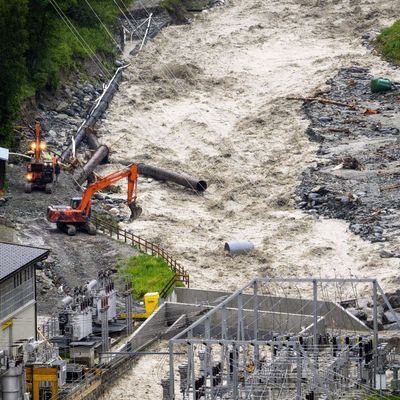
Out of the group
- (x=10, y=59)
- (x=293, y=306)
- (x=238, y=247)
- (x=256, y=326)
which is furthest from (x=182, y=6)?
(x=256, y=326)

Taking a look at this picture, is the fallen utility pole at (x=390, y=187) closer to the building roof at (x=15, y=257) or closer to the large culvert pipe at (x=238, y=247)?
the large culvert pipe at (x=238, y=247)

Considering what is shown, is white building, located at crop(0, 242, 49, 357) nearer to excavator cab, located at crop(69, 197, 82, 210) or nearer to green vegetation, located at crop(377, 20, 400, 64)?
excavator cab, located at crop(69, 197, 82, 210)

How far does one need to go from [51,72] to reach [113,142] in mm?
6314

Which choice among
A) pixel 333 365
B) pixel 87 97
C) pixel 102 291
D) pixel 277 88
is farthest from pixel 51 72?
pixel 333 365

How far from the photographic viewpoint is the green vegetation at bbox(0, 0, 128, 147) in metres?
104

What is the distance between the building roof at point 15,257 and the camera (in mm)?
71500

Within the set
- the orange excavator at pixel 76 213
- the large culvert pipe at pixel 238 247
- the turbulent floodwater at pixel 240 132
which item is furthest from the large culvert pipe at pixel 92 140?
the large culvert pipe at pixel 238 247

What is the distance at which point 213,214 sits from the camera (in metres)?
101

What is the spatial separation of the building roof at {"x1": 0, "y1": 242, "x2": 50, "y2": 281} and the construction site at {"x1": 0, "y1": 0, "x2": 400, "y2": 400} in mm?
115

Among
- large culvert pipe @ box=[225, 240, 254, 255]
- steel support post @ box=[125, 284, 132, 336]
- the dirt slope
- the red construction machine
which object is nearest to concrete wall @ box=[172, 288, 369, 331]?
steel support post @ box=[125, 284, 132, 336]

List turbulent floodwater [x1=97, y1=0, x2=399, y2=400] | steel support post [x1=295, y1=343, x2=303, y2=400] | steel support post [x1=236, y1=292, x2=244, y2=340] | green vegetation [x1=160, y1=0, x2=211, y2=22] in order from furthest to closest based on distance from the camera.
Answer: green vegetation [x1=160, y1=0, x2=211, y2=22]
turbulent floodwater [x1=97, y1=0, x2=399, y2=400]
steel support post [x1=236, y1=292, x2=244, y2=340]
steel support post [x1=295, y1=343, x2=303, y2=400]

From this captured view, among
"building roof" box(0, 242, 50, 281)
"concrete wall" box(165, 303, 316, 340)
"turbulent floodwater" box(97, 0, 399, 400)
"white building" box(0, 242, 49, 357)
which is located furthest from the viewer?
"turbulent floodwater" box(97, 0, 399, 400)

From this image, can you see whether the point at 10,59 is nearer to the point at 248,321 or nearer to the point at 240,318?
the point at 248,321

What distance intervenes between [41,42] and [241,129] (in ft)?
44.1
